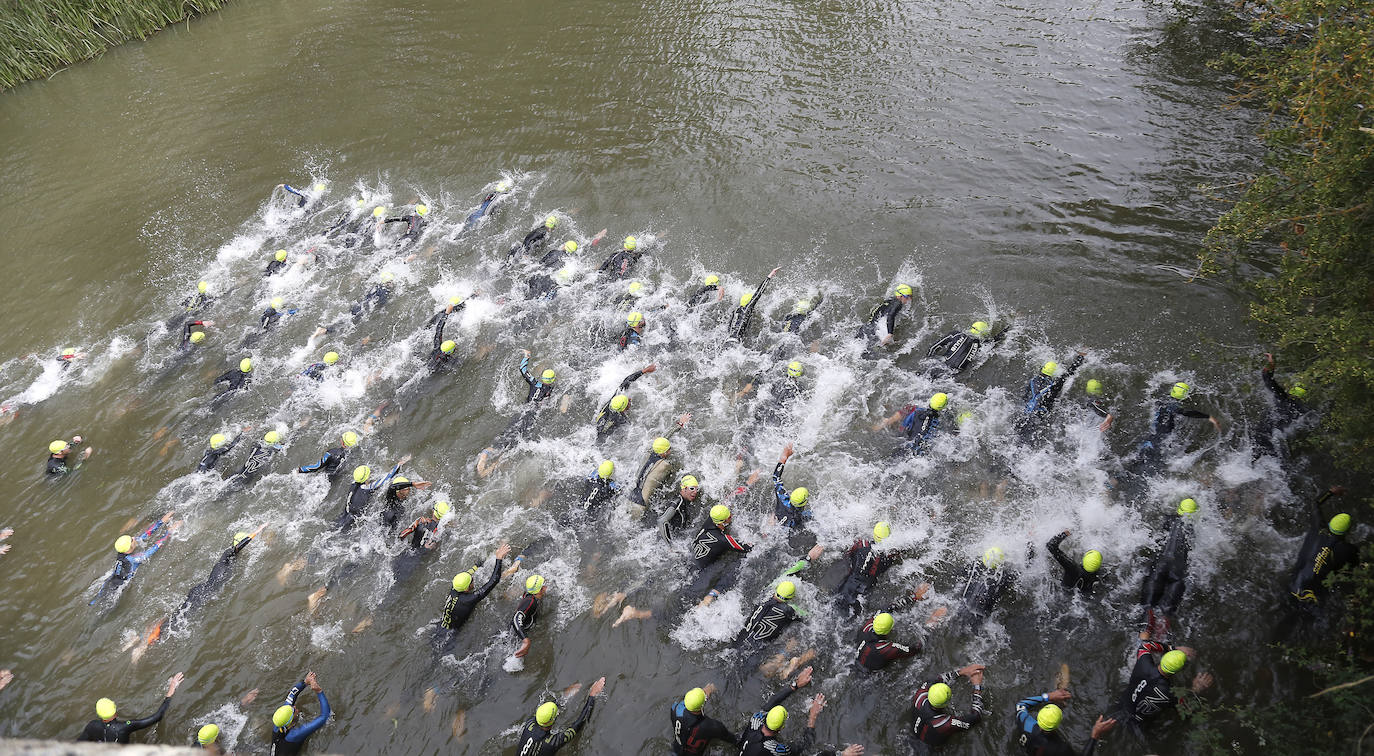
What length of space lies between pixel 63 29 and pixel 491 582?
32.6m

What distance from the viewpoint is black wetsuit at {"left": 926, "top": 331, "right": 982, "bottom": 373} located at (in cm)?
1391

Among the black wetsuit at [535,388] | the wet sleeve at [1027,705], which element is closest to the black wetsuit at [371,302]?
the black wetsuit at [535,388]

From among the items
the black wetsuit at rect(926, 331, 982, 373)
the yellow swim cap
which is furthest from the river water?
the yellow swim cap

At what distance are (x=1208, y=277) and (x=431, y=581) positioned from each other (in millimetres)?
17041

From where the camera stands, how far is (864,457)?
12969mm

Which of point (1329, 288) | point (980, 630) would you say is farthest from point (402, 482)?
point (1329, 288)

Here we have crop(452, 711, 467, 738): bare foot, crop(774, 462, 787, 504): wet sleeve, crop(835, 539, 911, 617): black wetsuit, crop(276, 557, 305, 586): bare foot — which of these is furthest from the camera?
crop(276, 557, 305, 586): bare foot

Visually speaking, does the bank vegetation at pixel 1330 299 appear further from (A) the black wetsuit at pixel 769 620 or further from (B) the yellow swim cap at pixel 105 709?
Answer: (B) the yellow swim cap at pixel 105 709

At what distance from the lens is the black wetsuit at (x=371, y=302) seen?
691 inches

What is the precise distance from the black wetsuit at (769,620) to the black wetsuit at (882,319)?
6655 mm

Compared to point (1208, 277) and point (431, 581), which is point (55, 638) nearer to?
point (431, 581)

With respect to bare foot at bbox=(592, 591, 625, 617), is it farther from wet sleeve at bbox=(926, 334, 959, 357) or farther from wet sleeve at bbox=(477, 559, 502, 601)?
wet sleeve at bbox=(926, 334, 959, 357)

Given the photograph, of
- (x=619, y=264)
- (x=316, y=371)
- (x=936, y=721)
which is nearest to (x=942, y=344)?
(x=936, y=721)

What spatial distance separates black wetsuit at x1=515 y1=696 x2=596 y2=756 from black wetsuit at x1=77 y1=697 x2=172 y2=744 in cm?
591
